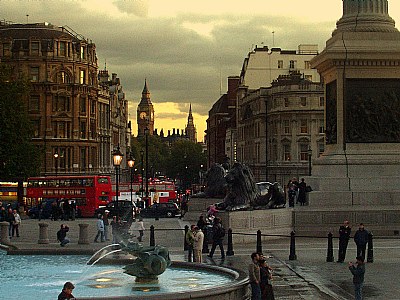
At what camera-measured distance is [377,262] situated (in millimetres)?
29375

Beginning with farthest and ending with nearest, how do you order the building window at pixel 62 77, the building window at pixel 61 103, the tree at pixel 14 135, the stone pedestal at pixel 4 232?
the building window at pixel 62 77 < the building window at pixel 61 103 < the tree at pixel 14 135 < the stone pedestal at pixel 4 232

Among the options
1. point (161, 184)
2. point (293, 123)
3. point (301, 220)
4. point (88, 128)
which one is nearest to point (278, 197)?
point (301, 220)

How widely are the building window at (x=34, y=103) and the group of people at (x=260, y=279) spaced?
97.6 metres

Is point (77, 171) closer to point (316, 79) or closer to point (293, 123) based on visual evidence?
point (293, 123)

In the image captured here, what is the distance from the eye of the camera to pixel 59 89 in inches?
4525

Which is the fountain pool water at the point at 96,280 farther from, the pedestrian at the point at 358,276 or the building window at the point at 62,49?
the building window at the point at 62,49

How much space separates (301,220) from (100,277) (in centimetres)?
1706

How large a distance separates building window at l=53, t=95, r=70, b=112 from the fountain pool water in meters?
87.9

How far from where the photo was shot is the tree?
69688 mm

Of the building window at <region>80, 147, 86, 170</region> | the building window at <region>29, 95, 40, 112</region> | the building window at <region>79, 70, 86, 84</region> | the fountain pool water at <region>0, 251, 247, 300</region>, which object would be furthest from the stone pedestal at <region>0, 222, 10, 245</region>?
the building window at <region>79, 70, 86, 84</region>

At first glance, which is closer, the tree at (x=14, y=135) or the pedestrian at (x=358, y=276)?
the pedestrian at (x=358, y=276)

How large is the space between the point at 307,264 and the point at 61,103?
90229mm

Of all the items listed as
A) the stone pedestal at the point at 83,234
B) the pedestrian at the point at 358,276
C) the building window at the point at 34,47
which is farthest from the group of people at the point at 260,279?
the building window at the point at 34,47

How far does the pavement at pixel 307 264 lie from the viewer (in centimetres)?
2255
